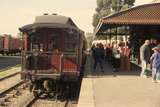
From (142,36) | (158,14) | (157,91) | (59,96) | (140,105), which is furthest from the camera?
(142,36)

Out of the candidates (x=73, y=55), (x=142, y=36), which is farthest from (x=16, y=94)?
(x=142, y=36)

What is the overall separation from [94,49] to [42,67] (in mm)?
7952

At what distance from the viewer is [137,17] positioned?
2603 cm

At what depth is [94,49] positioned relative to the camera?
26.8 m

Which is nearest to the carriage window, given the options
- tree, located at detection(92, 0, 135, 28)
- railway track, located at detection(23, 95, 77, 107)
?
railway track, located at detection(23, 95, 77, 107)

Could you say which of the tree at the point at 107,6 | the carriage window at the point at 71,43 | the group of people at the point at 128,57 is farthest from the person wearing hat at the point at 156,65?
the tree at the point at 107,6

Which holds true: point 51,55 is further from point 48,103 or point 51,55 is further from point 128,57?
point 128,57

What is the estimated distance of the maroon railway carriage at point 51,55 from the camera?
744 inches

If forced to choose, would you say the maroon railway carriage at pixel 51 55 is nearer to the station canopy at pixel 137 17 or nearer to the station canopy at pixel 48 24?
the station canopy at pixel 48 24

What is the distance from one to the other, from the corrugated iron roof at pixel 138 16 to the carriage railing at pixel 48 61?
6.60 m

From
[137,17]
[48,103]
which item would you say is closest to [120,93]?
[48,103]

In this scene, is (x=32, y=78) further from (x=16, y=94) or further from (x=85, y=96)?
(x=85, y=96)

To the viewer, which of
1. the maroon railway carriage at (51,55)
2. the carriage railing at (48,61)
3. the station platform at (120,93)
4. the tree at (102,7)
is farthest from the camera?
the tree at (102,7)

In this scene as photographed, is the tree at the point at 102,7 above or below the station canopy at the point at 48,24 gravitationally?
above
